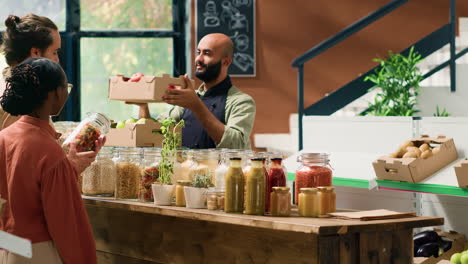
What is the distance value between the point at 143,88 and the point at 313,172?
1.15 m

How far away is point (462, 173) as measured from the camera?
3.72 meters

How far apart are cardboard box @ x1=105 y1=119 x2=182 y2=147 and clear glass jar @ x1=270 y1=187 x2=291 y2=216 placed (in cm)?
104

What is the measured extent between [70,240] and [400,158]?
7.30 ft

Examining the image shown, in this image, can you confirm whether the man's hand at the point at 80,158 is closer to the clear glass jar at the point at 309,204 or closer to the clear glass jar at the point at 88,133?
the clear glass jar at the point at 88,133

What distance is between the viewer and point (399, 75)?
21.0 feet

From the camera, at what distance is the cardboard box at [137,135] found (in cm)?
348

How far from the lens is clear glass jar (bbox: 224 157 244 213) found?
2674mm

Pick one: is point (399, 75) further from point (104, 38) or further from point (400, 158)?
point (104, 38)

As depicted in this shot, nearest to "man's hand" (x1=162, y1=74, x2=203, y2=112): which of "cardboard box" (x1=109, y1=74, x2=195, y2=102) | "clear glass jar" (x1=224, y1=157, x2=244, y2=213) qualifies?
"cardboard box" (x1=109, y1=74, x2=195, y2=102)

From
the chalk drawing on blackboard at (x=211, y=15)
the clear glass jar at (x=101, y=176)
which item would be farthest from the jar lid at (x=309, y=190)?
the chalk drawing on blackboard at (x=211, y=15)

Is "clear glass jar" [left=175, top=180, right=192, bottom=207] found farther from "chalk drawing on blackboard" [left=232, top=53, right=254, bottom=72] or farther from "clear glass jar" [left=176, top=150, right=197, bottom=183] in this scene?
"chalk drawing on blackboard" [left=232, top=53, right=254, bottom=72]

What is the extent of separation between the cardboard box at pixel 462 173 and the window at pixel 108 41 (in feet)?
14.4

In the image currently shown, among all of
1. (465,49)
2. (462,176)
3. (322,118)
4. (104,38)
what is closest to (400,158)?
(462,176)

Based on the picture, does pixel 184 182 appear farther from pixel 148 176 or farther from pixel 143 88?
pixel 143 88
